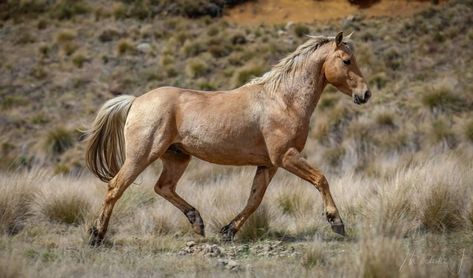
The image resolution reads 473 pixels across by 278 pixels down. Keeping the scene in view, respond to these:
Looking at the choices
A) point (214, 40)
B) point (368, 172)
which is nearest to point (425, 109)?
point (368, 172)

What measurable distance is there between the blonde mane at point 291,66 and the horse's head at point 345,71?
0.88 ft

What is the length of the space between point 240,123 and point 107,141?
1847 millimetres

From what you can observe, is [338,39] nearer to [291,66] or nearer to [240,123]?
[291,66]

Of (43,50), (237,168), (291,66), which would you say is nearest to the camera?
(291,66)

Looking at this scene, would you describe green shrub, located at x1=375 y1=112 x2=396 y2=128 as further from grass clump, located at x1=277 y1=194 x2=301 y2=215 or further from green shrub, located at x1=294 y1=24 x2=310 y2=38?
green shrub, located at x1=294 y1=24 x2=310 y2=38

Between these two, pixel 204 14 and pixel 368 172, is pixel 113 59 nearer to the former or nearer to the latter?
pixel 204 14

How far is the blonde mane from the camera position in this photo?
24.1 feet

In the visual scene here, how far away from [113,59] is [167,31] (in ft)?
13.4

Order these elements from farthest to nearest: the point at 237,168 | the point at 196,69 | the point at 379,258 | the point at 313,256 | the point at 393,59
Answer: the point at 196,69 < the point at 393,59 < the point at 237,168 < the point at 313,256 < the point at 379,258

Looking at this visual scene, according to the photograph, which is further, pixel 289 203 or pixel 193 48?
pixel 193 48

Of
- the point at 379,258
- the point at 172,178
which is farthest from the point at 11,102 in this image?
the point at 379,258

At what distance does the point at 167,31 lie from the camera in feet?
93.2

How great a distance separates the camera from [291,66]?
24.3 ft

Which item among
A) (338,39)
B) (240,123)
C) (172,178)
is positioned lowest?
(172,178)
